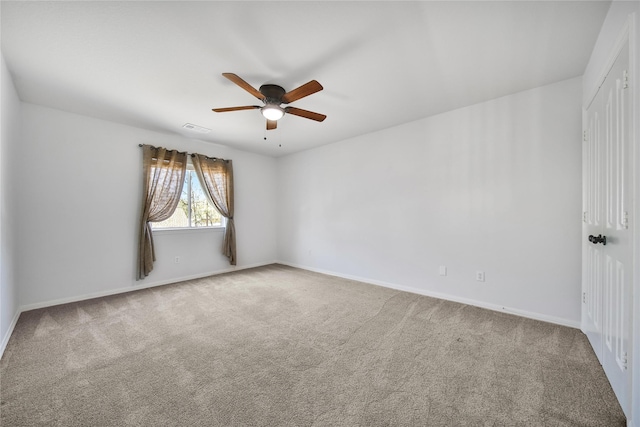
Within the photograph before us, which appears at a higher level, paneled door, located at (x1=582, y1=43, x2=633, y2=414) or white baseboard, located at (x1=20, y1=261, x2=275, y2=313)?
paneled door, located at (x1=582, y1=43, x2=633, y2=414)

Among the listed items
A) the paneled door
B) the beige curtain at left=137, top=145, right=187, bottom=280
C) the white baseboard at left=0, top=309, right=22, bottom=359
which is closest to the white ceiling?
the paneled door

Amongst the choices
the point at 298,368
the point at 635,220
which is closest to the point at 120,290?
the point at 298,368

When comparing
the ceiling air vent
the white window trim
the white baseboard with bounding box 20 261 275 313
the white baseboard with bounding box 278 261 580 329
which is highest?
the ceiling air vent

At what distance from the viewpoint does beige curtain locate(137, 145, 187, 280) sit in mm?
3732

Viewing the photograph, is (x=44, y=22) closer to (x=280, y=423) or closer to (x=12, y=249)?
(x=12, y=249)

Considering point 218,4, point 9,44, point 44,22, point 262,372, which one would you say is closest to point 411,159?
point 218,4

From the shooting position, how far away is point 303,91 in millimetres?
2188

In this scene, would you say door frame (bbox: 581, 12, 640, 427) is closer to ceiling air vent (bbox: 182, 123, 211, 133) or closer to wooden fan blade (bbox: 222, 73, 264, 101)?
wooden fan blade (bbox: 222, 73, 264, 101)

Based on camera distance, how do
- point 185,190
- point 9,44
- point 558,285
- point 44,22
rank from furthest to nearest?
1. point 185,190
2. point 558,285
3. point 9,44
4. point 44,22

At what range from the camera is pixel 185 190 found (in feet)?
14.3

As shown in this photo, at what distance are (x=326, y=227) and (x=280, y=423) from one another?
11.6 feet

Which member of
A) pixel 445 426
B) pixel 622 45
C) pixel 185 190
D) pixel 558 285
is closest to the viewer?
pixel 445 426

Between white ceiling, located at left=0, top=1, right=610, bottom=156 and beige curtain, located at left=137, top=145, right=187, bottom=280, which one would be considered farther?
Answer: beige curtain, located at left=137, top=145, right=187, bottom=280

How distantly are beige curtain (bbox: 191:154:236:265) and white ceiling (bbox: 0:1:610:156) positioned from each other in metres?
1.51
